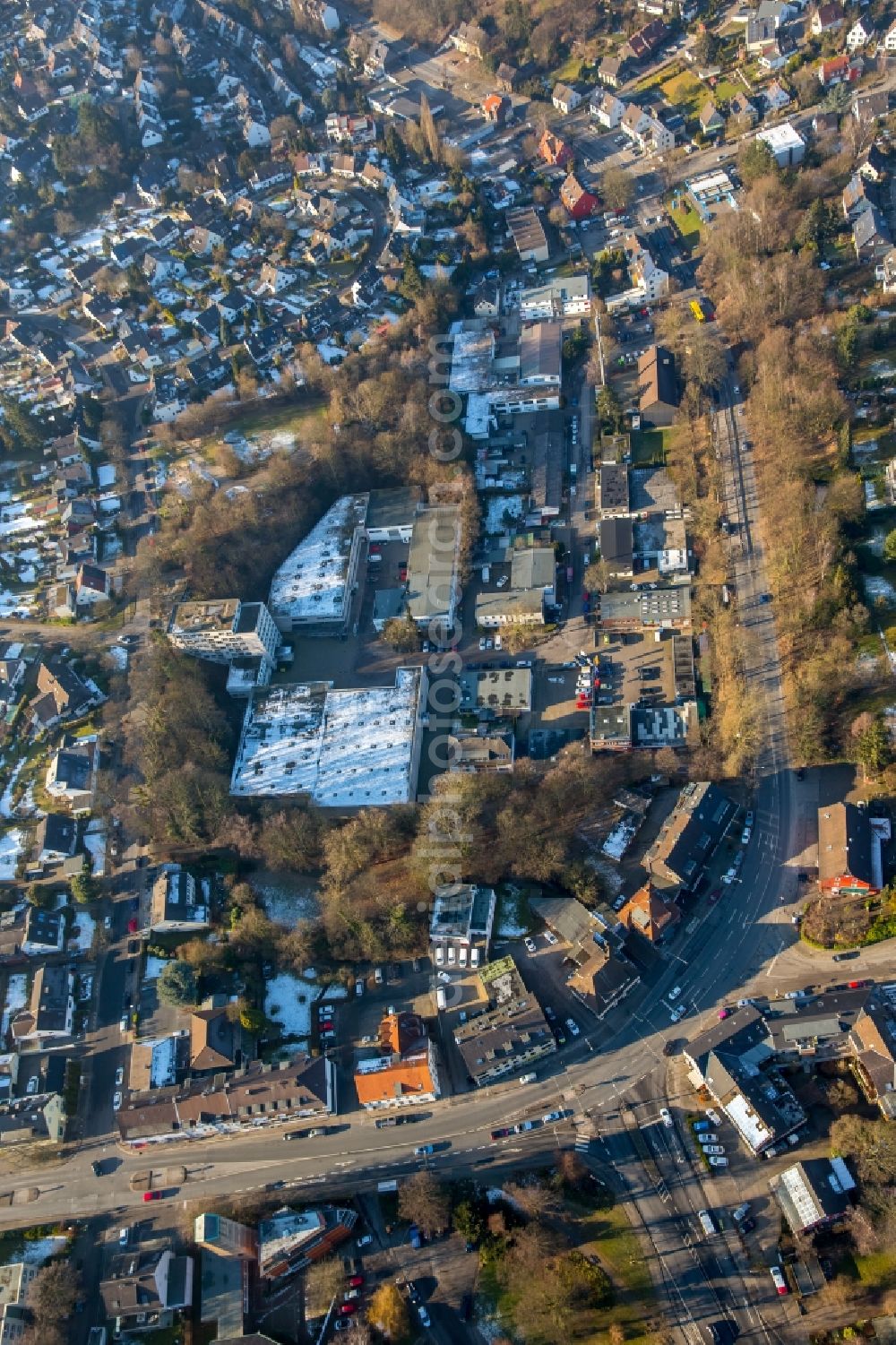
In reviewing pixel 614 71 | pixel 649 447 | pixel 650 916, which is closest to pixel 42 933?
pixel 650 916

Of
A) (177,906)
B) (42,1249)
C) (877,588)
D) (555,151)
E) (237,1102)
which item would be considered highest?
(555,151)

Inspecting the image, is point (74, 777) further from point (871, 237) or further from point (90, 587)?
point (871, 237)

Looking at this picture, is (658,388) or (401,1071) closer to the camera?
(401,1071)

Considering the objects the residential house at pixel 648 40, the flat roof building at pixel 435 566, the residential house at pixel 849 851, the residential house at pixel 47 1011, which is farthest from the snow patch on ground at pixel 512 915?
the residential house at pixel 648 40

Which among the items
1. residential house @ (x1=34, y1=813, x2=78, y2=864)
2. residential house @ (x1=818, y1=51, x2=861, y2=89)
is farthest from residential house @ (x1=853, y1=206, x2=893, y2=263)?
residential house @ (x1=34, y1=813, x2=78, y2=864)

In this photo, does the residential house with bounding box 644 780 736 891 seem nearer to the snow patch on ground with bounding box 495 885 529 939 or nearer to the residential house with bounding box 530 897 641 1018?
the residential house with bounding box 530 897 641 1018

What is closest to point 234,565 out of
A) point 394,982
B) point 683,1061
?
point 394,982
